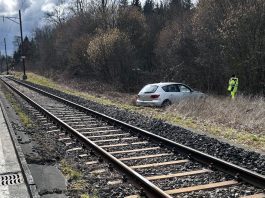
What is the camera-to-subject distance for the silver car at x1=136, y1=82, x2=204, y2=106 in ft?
71.6

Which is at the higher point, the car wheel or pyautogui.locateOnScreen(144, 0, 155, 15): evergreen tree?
pyautogui.locateOnScreen(144, 0, 155, 15): evergreen tree

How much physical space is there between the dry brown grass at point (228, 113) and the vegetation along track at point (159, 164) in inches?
169

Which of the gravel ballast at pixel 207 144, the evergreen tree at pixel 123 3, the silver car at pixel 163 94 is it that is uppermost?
the evergreen tree at pixel 123 3

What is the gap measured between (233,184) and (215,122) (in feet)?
28.4

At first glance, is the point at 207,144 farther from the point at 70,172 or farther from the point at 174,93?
the point at 174,93

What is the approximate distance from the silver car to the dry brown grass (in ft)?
7.10

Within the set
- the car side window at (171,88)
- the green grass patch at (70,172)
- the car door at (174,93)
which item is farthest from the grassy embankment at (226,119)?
the green grass patch at (70,172)

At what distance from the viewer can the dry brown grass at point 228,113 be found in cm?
1406

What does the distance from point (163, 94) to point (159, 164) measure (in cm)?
1380

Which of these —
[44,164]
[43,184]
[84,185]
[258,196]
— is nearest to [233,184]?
[258,196]

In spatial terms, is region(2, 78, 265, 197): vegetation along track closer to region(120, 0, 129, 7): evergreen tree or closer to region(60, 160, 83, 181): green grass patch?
region(60, 160, 83, 181): green grass patch

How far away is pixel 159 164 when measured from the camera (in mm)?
8195

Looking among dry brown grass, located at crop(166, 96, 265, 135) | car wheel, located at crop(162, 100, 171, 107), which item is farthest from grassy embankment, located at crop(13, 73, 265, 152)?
car wheel, located at crop(162, 100, 171, 107)

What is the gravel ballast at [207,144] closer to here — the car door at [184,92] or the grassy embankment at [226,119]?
the grassy embankment at [226,119]
